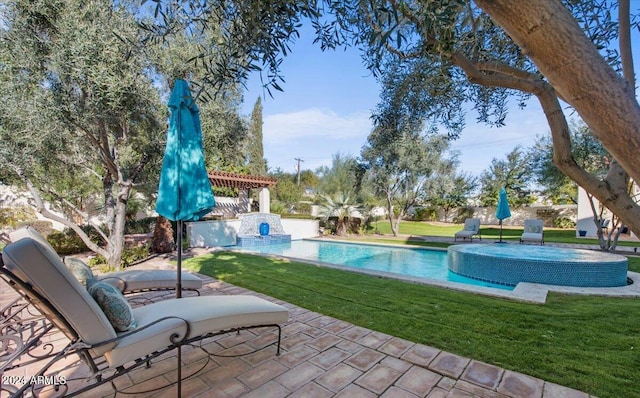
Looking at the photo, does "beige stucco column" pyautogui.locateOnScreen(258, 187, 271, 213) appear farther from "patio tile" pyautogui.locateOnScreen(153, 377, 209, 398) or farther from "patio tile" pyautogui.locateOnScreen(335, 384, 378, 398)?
"patio tile" pyautogui.locateOnScreen(335, 384, 378, 398)

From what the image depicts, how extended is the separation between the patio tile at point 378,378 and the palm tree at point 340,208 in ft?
60.2

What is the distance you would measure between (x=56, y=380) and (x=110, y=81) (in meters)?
5.37

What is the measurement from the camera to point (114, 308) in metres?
2.74

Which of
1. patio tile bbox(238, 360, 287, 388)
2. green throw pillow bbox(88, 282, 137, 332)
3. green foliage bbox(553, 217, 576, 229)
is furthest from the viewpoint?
green foliage bbox(553, 217, 576, 229)

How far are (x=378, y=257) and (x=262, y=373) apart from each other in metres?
11.5

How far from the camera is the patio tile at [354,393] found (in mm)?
2836

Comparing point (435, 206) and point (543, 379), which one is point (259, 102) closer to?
point (435, 206)

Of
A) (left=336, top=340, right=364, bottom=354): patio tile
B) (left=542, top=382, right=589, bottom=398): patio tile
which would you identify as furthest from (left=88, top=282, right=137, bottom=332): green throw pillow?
(left=542, top=382, right=589, bottom=398): patio tile

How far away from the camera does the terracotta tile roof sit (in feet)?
56.0

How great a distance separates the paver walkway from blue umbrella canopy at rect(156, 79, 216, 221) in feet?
6.33

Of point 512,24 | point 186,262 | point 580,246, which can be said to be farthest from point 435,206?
point 512,24

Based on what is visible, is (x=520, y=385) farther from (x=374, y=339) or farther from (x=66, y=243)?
(x=66, y=243)

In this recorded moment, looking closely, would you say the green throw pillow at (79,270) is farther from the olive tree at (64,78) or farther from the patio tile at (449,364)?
the patio tile at (449,364)

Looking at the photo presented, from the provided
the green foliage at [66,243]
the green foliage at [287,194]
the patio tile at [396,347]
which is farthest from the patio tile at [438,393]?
the green foliage at [287,194]
